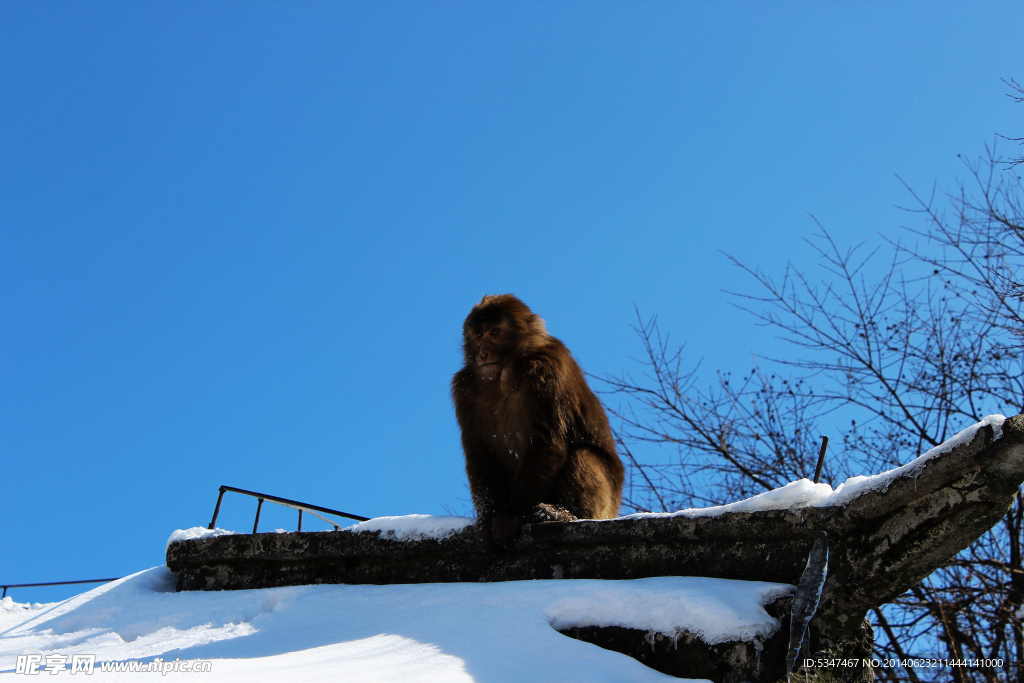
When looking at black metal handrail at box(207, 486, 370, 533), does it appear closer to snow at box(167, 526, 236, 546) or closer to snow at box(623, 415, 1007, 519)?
snow at box(167, 526, 236, 546)

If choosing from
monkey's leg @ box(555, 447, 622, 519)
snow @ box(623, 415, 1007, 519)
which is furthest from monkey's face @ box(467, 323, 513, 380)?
snow @ box(623, 415, 1007, 519)

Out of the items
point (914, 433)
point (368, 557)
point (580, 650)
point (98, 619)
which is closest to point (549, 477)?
point (368, 557)

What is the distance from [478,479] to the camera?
4.82 meters

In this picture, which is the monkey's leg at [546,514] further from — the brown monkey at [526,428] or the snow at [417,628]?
the snow at [417,628]

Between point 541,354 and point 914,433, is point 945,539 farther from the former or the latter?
point 914,433

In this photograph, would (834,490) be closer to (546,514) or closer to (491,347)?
(546,514)

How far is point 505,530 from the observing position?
3906mm

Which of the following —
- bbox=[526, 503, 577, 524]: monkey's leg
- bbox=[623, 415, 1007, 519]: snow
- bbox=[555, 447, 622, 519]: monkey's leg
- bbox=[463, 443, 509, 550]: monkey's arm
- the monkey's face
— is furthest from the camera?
the monkey's face

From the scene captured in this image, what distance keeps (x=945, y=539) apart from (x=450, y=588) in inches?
85.0

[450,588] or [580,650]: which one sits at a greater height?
[450,588]

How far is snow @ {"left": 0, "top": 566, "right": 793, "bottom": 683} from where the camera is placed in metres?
2.88

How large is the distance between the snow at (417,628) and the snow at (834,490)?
1.01 ft

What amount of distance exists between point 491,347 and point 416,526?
130cm

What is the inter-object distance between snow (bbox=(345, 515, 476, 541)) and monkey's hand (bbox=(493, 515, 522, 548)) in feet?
0.69
